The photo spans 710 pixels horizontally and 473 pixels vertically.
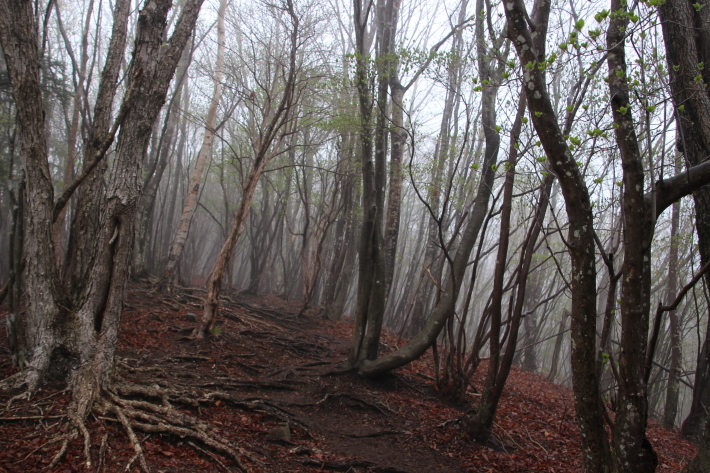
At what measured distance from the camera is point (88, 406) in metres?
3.69

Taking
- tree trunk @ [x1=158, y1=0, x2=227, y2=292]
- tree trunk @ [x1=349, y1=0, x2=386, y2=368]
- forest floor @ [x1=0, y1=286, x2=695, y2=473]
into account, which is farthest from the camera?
tree trunk @ [x1=158, y1=0, x2=227, y2=292]

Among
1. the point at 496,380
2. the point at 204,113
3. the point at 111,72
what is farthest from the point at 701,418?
the point at 204,113

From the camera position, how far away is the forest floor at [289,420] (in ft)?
11.3

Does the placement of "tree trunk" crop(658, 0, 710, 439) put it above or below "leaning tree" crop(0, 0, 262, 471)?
above

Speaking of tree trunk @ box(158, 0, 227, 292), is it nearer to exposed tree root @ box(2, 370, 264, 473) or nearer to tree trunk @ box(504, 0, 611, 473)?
exposed tree root @ box(2, 370, 264, 473)

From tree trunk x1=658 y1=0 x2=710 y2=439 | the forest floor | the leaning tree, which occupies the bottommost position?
the forest floor

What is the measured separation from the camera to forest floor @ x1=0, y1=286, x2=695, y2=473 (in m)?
3.44

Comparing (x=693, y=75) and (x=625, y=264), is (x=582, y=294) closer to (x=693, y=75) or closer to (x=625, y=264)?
(x=625, y=264)

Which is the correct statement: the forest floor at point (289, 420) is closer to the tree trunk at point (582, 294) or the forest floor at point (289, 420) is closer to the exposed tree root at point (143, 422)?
the exposed tree root at point (143, 422)

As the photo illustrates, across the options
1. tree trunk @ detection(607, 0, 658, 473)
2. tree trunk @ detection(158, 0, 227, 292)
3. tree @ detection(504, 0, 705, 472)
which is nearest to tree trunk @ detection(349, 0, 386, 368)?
tree @ detection(504, 0, 705, 472)

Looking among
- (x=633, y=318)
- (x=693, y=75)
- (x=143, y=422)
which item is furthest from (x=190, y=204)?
(x=633, y=318)

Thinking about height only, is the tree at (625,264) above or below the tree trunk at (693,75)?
below

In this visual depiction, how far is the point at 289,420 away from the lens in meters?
4.81

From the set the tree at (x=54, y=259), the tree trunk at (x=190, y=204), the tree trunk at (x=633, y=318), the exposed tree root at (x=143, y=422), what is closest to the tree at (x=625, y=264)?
the tree trunk at (x=633, y=318)
